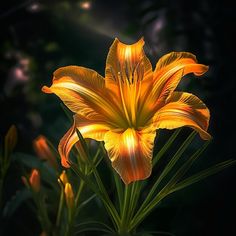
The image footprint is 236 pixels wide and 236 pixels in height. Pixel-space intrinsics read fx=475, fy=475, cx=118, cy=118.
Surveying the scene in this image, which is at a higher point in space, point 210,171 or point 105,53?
point 105,53

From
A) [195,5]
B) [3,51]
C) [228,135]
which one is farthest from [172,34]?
[3,51]

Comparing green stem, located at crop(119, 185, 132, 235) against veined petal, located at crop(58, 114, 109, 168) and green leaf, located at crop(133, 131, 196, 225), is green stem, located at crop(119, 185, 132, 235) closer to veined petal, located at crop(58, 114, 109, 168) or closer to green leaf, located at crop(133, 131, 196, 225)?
green leaf, located at crop(133, 131, 196, 225)

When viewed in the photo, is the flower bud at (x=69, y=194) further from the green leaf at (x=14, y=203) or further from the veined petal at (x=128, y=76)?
the green leaf at (x=14, y=203)

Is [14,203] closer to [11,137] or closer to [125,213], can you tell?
[11,137]

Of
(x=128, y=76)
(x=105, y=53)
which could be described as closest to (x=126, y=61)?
(x=128, y=76)

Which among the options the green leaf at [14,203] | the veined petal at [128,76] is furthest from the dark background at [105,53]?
the veined petal at [128,76]

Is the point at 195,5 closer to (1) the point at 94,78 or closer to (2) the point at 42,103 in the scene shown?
(2) the point at 42,103
